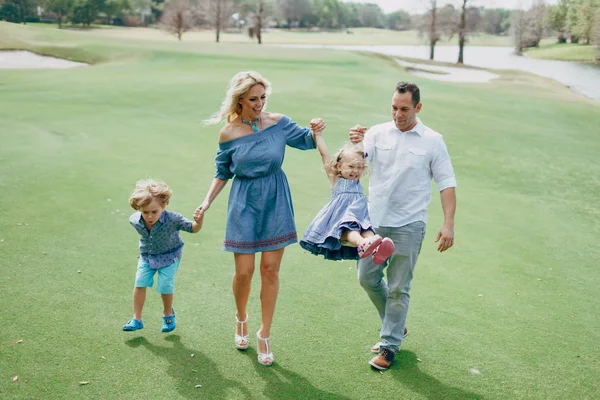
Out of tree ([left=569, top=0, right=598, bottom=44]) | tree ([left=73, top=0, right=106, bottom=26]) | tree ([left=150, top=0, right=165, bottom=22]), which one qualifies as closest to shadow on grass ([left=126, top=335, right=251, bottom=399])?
tree ([left=569, top=0, right=598, bottom=44])

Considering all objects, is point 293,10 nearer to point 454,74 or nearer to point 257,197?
point 454,74

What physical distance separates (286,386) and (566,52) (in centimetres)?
4789

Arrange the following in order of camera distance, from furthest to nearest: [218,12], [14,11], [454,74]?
[218,12], [14,11], [454,74]

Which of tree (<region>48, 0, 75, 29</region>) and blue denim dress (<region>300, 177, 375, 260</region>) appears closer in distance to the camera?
blue denim dress (<region>300, 177, 375, 260</region>)

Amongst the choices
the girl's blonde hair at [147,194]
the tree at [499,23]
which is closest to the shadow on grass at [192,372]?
the girl's blonde hair at [147,194]

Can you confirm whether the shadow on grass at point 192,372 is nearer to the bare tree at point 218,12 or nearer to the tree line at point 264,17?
the tree line at point 264,17

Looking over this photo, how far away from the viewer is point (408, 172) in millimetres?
4402

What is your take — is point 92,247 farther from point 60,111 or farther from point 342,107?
point 342,107

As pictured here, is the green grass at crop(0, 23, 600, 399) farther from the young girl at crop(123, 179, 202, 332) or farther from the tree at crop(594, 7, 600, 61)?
the tree at crop(594, 7, 600, 61)

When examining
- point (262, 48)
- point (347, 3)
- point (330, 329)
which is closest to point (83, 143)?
point (330, 329)

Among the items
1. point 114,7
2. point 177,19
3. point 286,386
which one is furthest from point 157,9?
point 286,386

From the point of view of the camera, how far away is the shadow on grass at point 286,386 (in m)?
3.99

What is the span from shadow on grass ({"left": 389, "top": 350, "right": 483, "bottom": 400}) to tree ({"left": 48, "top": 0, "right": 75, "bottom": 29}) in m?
40.5

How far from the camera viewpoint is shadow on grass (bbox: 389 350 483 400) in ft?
13.5
